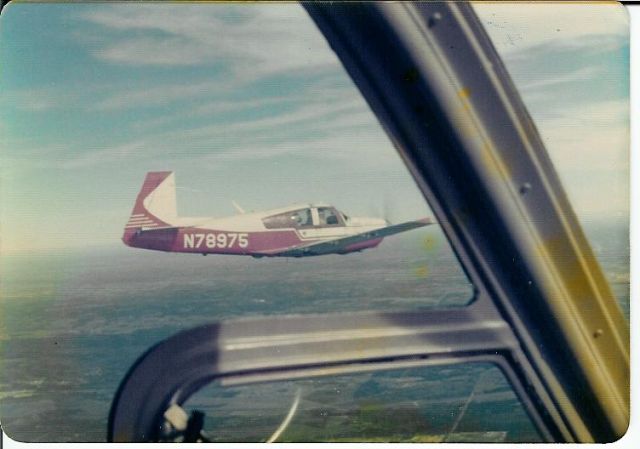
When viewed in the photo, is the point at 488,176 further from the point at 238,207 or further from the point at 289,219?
the point at 238,207

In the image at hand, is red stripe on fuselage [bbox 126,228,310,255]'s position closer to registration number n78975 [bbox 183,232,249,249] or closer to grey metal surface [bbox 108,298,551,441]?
registration number n78975 [bbox 183,232,249,249]

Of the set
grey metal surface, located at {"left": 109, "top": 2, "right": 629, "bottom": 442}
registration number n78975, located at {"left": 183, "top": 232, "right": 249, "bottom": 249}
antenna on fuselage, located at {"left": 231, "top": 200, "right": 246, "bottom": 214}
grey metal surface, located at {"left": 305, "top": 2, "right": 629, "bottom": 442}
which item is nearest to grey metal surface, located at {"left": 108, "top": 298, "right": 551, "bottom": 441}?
grey metal surface, located at {"left": 109, "top": 2, "right": 629, "bottom": 442}

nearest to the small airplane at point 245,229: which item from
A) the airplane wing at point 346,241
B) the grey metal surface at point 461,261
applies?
the airplane wing at point 346,241

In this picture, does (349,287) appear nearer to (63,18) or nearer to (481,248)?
(481,248)

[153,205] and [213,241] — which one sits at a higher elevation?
[153,205]

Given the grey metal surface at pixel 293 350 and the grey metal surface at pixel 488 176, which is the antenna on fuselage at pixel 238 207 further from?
the grey metal surface at pixel 488 176

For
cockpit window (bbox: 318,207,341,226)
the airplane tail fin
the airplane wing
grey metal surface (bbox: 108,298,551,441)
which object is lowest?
grey metal surface (bbox: 108,298,551,441)

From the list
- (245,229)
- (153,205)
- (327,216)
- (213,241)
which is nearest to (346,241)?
(327,216)
